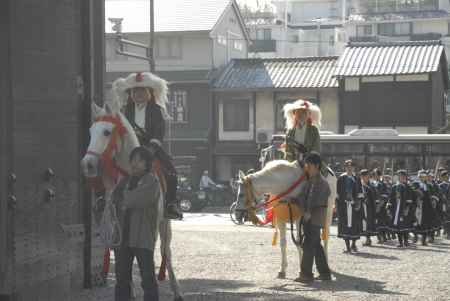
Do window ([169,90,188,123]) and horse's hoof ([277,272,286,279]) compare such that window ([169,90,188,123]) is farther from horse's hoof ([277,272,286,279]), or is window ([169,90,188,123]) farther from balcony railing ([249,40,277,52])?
horse's hoof ([277,272,286,279])

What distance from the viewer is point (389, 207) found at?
776 inches

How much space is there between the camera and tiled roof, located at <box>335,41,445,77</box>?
3997 centimetres

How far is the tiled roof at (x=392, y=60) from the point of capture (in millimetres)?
39969

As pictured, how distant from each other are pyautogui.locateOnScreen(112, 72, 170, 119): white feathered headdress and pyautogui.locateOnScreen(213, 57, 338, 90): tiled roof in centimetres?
3079

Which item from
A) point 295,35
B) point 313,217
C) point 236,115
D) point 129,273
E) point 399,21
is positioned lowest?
point 129,273

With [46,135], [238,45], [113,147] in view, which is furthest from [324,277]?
[238,45]

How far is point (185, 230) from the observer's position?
2422 cm

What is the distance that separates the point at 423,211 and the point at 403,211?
0.65 m

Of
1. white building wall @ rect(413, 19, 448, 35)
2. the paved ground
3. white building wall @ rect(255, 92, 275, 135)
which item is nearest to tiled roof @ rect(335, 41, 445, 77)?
white building wall @ rect(255, 92, 275, 135)

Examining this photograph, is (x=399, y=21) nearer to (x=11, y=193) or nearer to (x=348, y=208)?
(x=348, y=208)

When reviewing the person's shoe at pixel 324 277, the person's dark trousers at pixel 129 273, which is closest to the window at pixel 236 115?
the person's shoe at pixel 324 277

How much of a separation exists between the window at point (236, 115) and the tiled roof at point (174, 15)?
14.0ft

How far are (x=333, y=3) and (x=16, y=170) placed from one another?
221 ft

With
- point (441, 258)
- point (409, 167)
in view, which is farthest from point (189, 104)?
point (441, 258)
